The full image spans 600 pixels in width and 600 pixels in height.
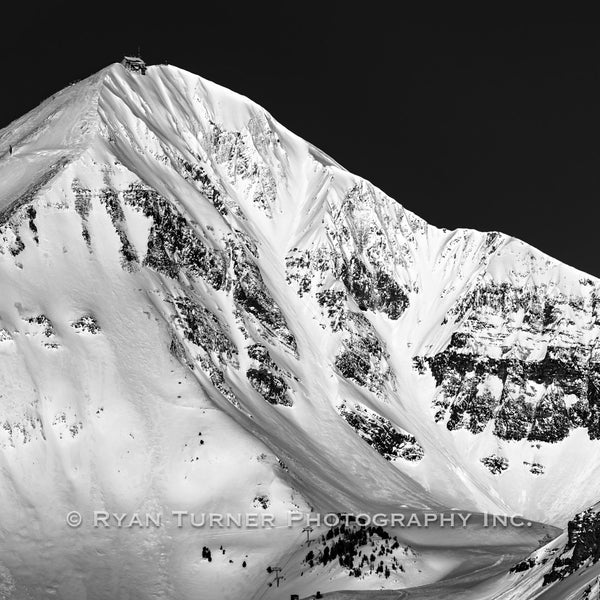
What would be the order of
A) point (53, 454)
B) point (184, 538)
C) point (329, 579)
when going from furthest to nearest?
point (53, 454), point (184, 538), point (329, 579)

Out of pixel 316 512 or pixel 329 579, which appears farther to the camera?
pixel 316 512

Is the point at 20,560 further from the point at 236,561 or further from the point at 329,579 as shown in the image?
the point at 329,579

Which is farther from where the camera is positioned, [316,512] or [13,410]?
[13,410]

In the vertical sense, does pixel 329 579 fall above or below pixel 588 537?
above

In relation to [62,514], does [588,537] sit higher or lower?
lower

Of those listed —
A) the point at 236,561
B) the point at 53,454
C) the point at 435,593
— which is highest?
the point at 53,454

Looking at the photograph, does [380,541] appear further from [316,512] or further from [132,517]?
[132,517]

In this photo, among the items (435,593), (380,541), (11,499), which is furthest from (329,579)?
(11,499)

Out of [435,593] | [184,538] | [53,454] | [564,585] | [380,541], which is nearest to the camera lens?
[564,585]

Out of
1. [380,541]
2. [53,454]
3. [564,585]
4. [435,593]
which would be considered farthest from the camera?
[53,454]

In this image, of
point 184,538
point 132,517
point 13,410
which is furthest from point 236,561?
point 13,410

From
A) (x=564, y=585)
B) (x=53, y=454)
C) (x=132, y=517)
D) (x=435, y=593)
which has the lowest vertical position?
(x=564, y=585)
